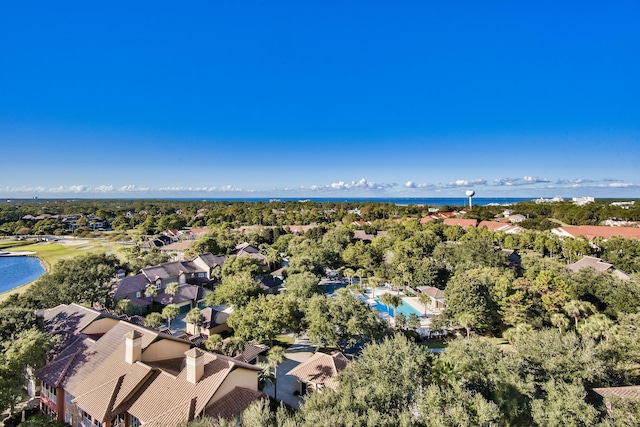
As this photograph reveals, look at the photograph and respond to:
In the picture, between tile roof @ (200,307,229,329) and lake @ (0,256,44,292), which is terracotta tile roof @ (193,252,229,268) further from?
lake @ (0,256,44,292)

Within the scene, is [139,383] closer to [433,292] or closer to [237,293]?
[237,293]

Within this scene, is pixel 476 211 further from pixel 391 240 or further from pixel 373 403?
pixel 373 403

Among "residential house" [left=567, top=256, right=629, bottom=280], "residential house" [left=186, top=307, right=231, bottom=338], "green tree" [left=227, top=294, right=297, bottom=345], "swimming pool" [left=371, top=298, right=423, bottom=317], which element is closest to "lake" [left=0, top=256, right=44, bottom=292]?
"residential house" [left=186, top=307, right=231, bottom=338]

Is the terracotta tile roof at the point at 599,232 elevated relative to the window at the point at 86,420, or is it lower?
elevated

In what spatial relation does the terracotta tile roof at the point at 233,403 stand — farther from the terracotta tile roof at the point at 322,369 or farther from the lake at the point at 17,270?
the lake at the point at 17,270

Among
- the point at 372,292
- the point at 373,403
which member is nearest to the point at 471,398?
the point at 373,403

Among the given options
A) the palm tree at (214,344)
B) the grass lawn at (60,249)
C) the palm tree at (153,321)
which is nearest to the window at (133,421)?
the palm tree at (214,344)

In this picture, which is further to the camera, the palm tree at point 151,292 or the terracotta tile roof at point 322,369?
the palm tree at point 151,292
